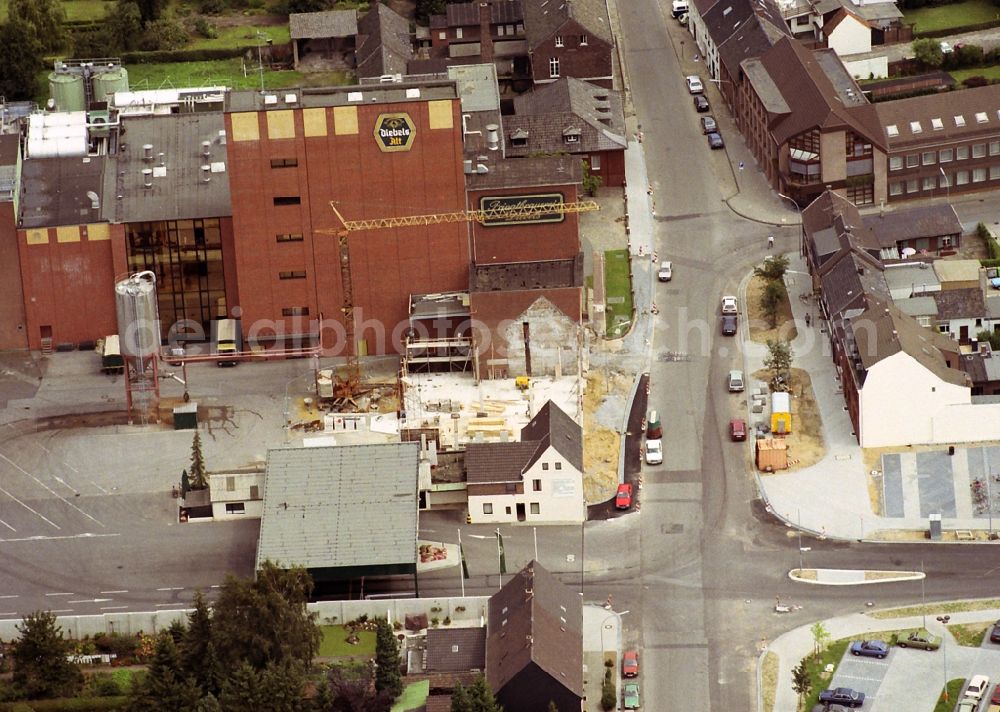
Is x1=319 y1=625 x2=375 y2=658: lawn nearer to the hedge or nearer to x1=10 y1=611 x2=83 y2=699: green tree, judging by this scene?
the hedge

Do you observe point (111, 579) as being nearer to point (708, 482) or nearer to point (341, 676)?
point (341, 676)

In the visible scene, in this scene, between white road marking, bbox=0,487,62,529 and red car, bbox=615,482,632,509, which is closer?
red car, bbox=615,482,632,509

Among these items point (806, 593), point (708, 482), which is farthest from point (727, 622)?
point (708, 482)

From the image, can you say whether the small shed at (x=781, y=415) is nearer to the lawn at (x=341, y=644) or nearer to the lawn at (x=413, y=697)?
the lawn at (x=341, y=644)

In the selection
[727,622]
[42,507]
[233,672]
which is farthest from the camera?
[42,507]

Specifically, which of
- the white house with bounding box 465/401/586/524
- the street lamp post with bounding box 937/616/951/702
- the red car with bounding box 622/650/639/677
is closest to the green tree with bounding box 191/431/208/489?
the white house with bounding box 465/401/586/524

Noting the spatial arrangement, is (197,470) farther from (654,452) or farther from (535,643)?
(535,643)
